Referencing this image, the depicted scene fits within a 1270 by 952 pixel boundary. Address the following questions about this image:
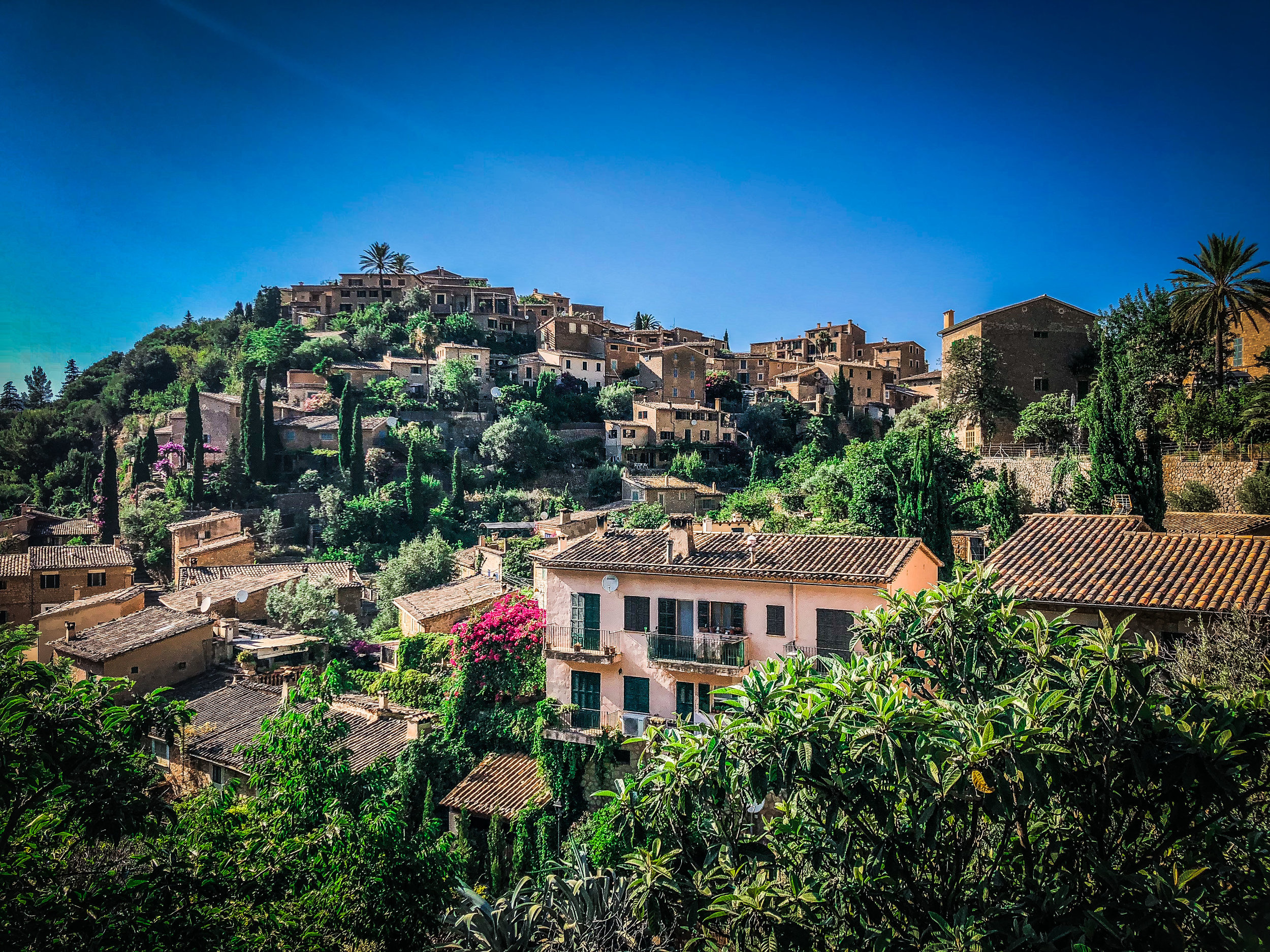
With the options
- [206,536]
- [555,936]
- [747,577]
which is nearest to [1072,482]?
[747,577]

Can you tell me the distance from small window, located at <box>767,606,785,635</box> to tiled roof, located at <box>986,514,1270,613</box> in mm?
5284

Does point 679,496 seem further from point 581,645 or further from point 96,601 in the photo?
point 96,601

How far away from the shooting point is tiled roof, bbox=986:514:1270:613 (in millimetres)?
9898

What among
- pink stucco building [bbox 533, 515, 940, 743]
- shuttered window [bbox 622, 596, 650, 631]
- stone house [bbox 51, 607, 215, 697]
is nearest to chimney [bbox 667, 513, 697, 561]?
pink stucco building [bbox 533, 515, 940, 743]

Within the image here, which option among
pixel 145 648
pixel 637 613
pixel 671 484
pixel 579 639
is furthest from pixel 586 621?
pixel 671 484

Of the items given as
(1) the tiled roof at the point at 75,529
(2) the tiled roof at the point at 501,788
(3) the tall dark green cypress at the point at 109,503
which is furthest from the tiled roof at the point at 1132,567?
(1) the tiled roof at the point at 75,529

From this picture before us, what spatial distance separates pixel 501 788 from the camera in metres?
18.6

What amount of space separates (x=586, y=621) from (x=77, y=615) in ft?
77.2

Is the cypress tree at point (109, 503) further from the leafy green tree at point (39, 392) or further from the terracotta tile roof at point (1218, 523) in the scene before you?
the terracotta tile roof at point (1218, 523)

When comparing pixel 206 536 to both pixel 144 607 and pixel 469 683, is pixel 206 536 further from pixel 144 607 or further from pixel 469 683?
pixel 469 683

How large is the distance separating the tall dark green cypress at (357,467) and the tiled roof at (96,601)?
1990 centimetres

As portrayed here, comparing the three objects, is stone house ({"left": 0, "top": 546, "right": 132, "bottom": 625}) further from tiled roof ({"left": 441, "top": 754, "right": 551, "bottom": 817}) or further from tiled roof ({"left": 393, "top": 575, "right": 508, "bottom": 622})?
tiled roof ({"left": 441, "top": 754, "right": 551, "bottom": 817})

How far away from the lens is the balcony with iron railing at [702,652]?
658 inches

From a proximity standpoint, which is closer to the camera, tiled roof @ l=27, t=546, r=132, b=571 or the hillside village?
the hillside village
